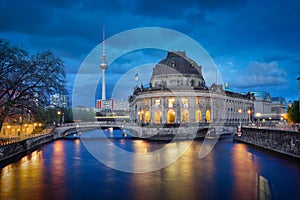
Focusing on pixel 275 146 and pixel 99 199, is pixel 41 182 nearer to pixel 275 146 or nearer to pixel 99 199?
pixel 99 199

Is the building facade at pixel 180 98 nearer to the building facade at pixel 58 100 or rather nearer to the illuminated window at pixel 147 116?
the illuminated window at pixel 147 116

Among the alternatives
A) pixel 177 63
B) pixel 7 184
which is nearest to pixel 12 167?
pixel 7 184

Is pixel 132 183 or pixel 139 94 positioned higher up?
pixel 139 94

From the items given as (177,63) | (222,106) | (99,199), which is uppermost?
(177,63)

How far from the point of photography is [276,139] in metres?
45.2

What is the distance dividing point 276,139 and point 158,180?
25.5m

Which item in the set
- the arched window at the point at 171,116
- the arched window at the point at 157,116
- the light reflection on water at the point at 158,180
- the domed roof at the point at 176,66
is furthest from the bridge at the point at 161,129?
the light reflection on water at the point at 158,180

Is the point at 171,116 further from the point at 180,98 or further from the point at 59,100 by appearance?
the point at 59,100

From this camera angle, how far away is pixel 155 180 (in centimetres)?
2795

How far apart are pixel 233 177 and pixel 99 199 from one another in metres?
13.9

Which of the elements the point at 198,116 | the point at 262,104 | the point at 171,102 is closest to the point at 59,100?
the point at 171,102

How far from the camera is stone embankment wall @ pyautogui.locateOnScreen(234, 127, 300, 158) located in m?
38.4

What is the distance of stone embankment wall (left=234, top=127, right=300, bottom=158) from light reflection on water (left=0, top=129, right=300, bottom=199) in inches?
95.4

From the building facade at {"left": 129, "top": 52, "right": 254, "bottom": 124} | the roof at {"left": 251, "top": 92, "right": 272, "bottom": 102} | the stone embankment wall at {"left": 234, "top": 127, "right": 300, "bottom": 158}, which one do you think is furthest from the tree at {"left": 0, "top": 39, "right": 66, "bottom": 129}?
the roof at {"left": 251, "top": 92, "right": 272, "bottom": 102}
